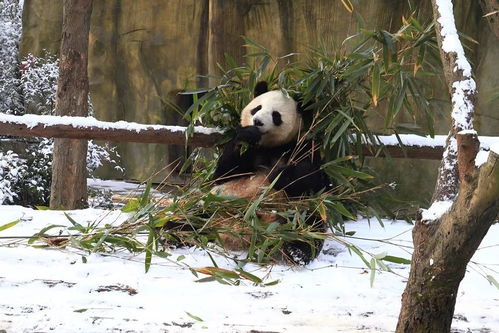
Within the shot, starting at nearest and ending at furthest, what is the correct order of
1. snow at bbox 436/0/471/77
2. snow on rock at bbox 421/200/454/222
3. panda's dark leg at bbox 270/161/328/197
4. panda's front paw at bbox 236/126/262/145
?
snow on rock at bbox 421/200/454/222, snow at bbox 436/0/471/77, panda's dark leg at bbox 270/161/328/197, panda's front paw at bbox 236/126/262/145

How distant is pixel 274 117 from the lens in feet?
11.0

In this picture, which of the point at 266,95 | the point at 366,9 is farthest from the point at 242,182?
the point at 366,9

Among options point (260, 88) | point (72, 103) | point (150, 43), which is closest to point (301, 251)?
point (260, 88)

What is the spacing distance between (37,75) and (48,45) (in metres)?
2.02

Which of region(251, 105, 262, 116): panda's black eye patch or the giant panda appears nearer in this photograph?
the giant panda

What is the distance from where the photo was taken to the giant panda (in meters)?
3.15

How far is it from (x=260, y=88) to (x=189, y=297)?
1.62m

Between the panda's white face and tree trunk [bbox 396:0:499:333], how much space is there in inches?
56.8

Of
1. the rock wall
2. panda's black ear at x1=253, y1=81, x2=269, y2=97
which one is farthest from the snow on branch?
the rock wall

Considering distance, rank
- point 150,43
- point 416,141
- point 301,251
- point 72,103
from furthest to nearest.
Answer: point 150,43 → point 72,103 → point 416,141 → point 301,251

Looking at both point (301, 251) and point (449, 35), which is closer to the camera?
point (449, 35)

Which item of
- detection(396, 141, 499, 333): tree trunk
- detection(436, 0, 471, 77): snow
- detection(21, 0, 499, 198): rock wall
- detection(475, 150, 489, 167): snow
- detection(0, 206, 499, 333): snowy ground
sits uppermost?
detection(21, 0, 499, 198): rock wall

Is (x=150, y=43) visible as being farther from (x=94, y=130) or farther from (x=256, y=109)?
(x=256, y=109)

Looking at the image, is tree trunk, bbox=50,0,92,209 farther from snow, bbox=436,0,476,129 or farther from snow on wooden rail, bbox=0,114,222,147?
snow, bbox=436,0,476,129
